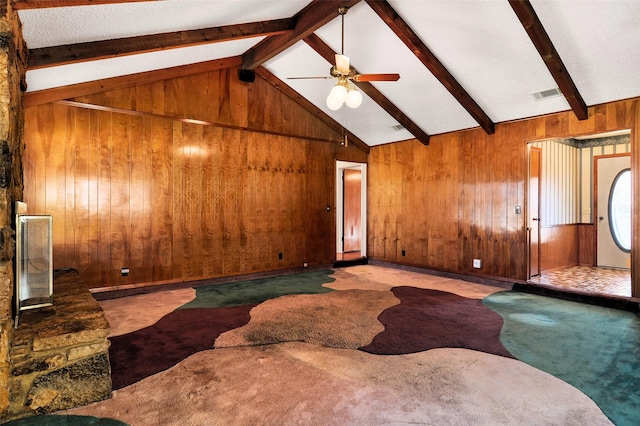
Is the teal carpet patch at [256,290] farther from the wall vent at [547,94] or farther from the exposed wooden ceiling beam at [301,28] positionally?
the wall vent at [547,94]

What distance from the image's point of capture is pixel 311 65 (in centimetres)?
577

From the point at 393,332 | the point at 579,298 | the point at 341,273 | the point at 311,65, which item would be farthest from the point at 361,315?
the point at 311,65

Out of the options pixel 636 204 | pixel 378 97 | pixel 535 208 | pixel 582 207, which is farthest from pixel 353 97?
pixel 582 207

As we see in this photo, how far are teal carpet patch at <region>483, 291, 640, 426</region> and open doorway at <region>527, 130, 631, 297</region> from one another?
1847 millimetres

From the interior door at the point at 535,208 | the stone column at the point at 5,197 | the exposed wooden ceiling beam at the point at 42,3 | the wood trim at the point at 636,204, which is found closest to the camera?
the stone column at the point at 5,197

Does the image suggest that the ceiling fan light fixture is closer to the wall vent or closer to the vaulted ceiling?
the vaulted ceiling

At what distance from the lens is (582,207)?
7.19 m

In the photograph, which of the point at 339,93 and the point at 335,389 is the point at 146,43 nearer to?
the point at 339,93

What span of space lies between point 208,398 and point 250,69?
5.12 meters

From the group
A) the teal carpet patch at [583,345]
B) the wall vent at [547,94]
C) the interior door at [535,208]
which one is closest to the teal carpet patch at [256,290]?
the teal carpet patch at [583,345]

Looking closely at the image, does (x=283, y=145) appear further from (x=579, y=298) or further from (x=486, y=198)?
(x=579, y=298)

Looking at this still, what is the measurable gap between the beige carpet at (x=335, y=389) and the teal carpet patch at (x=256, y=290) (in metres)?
1.24

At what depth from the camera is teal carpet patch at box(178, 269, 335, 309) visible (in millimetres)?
4590

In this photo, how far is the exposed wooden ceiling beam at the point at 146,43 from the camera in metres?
3.34
